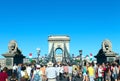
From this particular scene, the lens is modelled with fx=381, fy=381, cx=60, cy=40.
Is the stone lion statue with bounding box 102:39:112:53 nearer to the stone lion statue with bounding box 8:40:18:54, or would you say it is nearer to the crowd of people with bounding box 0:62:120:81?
the crowd of people with bounding box 0:62:120:81

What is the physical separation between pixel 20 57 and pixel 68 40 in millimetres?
76751

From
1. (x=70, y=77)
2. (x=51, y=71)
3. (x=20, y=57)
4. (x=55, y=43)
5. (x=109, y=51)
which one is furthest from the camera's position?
(x=55, y=43)

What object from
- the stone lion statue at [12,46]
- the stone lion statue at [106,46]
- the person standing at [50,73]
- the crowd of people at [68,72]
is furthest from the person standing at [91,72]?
the stone lion statue at [12,46]

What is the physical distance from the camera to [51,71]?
18.6 m

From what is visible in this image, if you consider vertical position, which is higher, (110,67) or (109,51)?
(109,51)

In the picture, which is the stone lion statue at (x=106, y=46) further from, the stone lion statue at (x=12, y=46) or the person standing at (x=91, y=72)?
the person standing at (x=91, y=72)

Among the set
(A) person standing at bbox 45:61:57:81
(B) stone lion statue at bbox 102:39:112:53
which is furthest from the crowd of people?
(B) stone lion statue at bbox 102:39:112:53

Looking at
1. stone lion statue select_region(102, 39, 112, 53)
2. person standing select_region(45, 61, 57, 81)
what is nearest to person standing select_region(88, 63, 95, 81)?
person standing select_region(45, 61, 57, 81)

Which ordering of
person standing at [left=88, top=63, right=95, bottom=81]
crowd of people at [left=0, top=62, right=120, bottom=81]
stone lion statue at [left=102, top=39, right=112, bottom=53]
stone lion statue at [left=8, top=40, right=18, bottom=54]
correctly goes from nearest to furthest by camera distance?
crowd of people at [left=0, top=62, right=120, bottom=81] → person standing at [left=88, top=63, right=95, bottom=81] → stone lion statue at [left=102, top=39, right=112, bottom=53] → stone lion statue at [left=8, top=40, right=18, bottom=54]

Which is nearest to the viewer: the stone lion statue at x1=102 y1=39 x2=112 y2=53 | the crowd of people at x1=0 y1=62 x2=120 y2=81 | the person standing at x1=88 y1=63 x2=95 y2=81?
the crowd of people at x1=0 y1=62 x2=120 y2=81

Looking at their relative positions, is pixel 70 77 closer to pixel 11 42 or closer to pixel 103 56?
pixel 103 56

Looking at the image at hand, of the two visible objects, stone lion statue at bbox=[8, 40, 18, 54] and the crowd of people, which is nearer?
the crowd of people

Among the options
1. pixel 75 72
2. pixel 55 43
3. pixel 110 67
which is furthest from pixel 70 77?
pixel 55 43

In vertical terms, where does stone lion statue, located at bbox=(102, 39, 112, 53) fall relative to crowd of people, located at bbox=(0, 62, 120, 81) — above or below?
above
